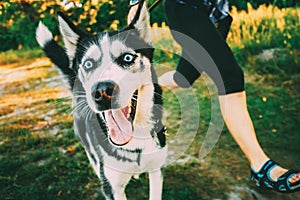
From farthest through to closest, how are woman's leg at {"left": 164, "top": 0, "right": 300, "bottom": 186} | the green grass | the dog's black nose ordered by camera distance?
the green grass < woman's leg at {"left": 164, "top": 0, "right": 300, "bottom": 186} < the dog's black nose

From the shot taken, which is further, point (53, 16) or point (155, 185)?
point (53, 16)

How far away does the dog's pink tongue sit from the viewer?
7.52 ft

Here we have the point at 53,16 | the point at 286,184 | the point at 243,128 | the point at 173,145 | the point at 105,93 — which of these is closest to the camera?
the point at 105,93

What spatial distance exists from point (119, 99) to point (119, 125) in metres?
0.21

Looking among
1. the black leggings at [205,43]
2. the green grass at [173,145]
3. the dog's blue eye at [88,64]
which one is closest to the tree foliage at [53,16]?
the green grass at [173,145]

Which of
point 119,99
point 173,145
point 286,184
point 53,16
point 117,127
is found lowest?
point 173,145

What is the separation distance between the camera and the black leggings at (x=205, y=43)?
247 cm

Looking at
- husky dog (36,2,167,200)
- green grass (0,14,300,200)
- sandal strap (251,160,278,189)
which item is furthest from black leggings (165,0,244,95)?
green grass (0,14,300,200)

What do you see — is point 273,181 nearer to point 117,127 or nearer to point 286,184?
point 286,184

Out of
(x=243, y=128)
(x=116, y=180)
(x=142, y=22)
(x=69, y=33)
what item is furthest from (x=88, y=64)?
(x=243, y=128)

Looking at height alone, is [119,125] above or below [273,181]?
above

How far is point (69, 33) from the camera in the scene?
2.33 metres

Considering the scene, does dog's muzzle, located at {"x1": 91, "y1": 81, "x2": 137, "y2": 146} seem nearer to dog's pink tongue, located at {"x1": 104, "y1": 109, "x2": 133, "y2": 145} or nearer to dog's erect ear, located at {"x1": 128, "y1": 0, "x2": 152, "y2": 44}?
dog's pink tongue, located at {"x1": 104, "y1": 109, "x2": 133, "y2": 145}

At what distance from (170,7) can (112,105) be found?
890 millimetres
